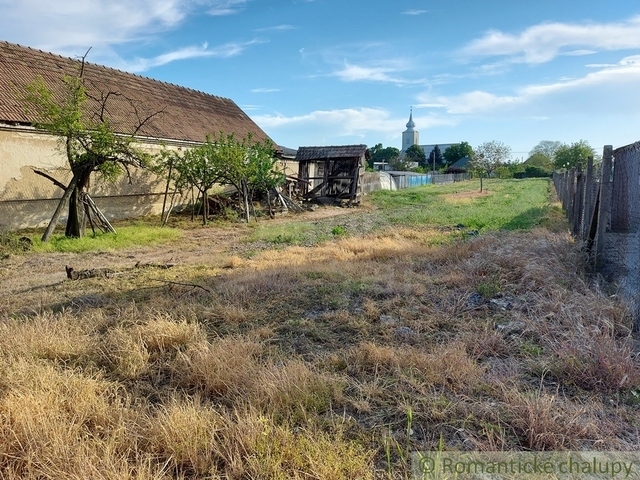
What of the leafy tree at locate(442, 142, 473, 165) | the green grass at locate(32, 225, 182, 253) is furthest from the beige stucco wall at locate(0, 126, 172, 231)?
the leafy tree at locate(442, 142, 473, 165)

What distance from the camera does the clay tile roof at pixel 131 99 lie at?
1254cm

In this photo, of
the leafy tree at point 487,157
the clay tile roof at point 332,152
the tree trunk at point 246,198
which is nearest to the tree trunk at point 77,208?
the tree trunk at point 246,198

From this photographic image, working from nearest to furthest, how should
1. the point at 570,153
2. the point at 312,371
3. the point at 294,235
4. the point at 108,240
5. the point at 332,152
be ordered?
the point at 312,371 < the point at 108,240 < the point at 294,235 < the point at 332,152 < the point at 570,153

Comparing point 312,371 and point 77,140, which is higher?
Answer: point 77,140

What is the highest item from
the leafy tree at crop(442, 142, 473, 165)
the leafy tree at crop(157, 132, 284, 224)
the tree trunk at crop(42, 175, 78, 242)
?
the leafy tree at crop(442, 142, 473, 165)

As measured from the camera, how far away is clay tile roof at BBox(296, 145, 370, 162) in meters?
21.3

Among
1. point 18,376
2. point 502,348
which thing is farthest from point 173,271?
point 502,348

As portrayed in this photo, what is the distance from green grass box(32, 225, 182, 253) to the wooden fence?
30.0 feet

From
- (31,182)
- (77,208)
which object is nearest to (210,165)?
(77,208)

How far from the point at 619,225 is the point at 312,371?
4.23 metres

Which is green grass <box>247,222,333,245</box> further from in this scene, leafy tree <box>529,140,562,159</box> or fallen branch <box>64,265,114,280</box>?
leafy tree <box>529,140,562,159</box>

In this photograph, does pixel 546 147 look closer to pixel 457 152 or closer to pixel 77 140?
pixel 457 152

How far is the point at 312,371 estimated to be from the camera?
3039 millimetres

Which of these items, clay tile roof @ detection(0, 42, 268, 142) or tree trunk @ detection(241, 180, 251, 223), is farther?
tree trunk @ detection(241, 180, 251, 223)
